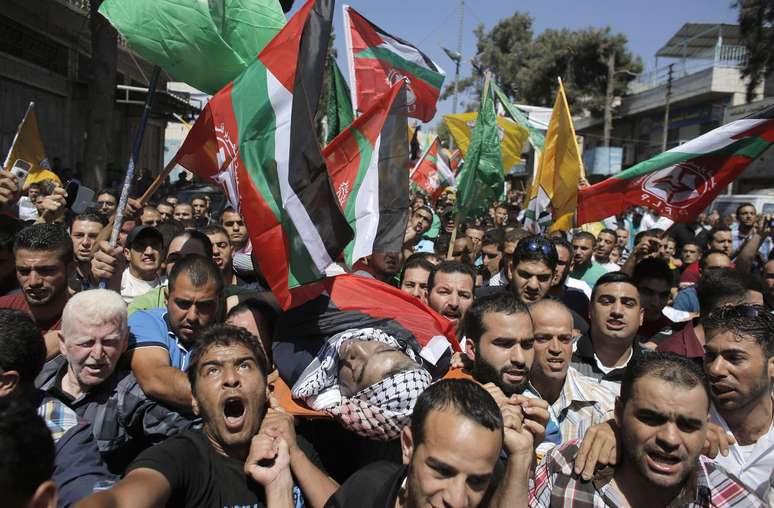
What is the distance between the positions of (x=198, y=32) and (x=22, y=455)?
3.05 meters

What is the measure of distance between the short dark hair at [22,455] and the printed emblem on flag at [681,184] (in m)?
5.04

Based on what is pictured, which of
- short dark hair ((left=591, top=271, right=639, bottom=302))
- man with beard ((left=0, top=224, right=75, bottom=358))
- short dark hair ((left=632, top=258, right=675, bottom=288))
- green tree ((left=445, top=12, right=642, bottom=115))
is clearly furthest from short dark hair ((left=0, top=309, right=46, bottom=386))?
green tree ((left=445, top=12, right=642, bottom=115))

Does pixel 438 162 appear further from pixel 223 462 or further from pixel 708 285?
pixel 223 462

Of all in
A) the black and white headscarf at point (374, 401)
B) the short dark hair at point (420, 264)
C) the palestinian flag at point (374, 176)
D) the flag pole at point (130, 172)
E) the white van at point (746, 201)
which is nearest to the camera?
the black and white headscarf at point (374, 401)

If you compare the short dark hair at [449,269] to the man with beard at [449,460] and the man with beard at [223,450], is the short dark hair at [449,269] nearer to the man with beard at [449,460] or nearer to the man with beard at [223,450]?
the man with beard at [223,450]

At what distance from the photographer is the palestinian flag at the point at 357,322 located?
309 centimetres

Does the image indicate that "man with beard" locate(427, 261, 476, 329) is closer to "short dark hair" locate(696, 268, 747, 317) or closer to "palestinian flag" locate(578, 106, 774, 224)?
"short dark hair" locate(696, 268, 747, 317)

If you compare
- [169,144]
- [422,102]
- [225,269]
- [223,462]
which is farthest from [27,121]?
[169,144]

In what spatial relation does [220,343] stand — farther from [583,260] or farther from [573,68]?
[573,68]

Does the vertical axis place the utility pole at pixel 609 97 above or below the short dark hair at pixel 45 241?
above

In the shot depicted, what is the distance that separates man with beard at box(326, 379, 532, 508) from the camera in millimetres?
2068

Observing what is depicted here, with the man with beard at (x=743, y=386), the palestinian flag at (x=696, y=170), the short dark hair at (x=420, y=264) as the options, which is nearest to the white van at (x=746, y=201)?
the palestinian flag at (x=696, y=170)

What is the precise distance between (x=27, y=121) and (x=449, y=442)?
263 inches

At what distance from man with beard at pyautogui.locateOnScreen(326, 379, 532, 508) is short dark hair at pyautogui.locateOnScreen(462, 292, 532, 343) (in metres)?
0.86
